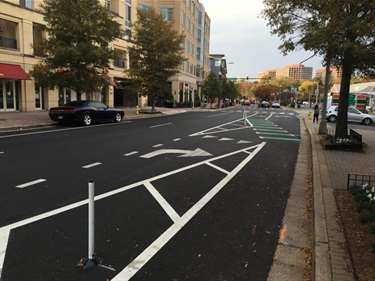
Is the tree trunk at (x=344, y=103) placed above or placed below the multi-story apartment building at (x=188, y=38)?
below

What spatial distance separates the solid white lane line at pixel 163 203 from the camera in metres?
5.08

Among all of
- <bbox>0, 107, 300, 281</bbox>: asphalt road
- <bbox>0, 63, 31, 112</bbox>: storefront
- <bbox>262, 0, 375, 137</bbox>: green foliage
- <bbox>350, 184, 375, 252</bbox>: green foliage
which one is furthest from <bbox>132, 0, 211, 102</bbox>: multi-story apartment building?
<bbox>350, 184, 375, 252</bbox>: green foliage

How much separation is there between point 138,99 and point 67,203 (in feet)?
129

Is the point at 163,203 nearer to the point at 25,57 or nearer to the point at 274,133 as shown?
the point at 274,133

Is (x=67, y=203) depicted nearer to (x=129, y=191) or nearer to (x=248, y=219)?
(x=129, y=191)

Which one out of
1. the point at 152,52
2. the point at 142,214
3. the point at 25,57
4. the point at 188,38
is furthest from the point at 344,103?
the point at 188,38

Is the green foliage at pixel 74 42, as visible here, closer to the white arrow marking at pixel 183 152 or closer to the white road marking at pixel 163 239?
the white arrow marking at pixel 183 152

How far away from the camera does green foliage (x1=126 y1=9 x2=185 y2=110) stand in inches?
1188

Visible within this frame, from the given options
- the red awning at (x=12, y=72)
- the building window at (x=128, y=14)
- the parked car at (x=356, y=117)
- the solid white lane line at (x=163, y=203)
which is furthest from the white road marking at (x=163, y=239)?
the building window at (x=128, y=14)

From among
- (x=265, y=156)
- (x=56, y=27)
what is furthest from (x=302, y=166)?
(x=56, y=27)

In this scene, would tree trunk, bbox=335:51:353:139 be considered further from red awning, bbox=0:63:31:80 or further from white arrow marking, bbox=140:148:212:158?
red awning, bbox=0:63:31:80

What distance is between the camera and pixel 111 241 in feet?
13.6

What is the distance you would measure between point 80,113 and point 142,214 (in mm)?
14355

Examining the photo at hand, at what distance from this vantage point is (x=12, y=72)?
77.8ft
